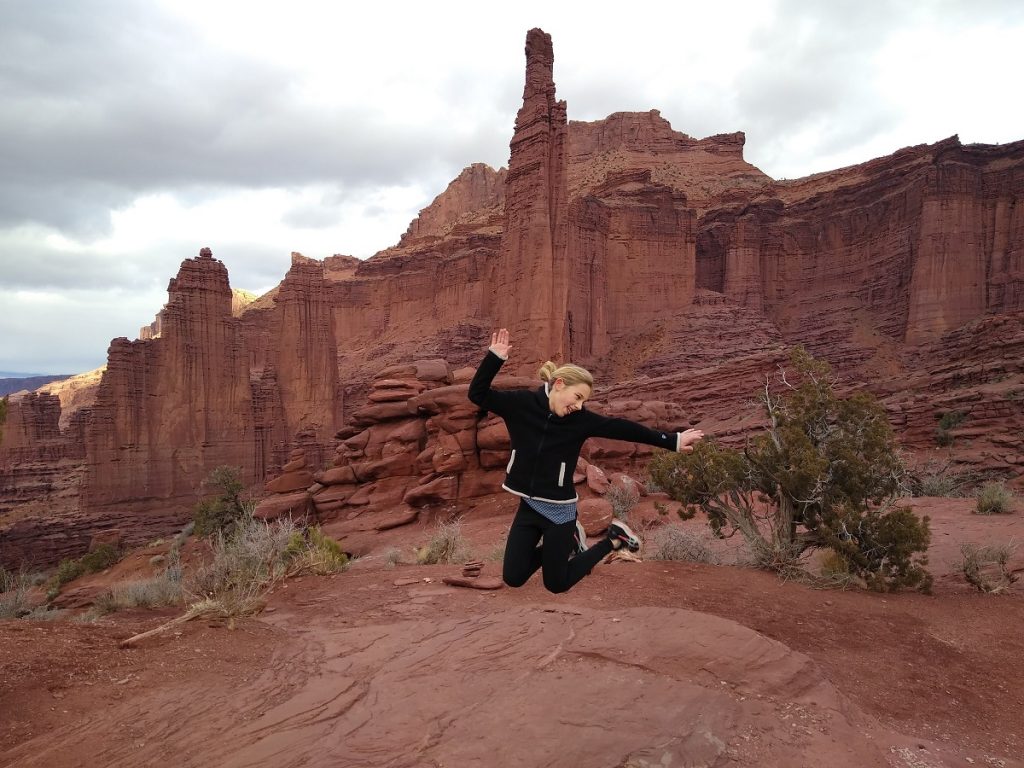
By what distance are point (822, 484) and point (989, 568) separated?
2.25 m

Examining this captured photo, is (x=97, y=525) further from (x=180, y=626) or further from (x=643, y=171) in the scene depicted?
(x=643, y=171)

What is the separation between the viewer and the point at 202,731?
3.68 metres

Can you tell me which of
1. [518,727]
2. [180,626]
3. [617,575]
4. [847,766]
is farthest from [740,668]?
[180,626]

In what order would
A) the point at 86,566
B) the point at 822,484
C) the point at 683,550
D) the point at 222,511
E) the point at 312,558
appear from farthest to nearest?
Answer: the point at 86,566, the point at 222,511, the point at 312,558, the point at 683,550, the point at 822,484

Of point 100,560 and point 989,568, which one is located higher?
point 989,568

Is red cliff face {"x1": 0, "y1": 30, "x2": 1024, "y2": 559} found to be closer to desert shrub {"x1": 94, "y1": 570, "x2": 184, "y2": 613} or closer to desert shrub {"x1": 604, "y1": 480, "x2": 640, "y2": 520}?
desert shrub {"x1": 604, "y1": 480, "x2": 640, "y2": 520}

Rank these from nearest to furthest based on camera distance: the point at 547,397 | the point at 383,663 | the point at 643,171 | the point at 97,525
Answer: the point at 547,397 < the point at 383,663 < the point at 97,525 < the point at 643,171

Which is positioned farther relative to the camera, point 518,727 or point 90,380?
point 90,380

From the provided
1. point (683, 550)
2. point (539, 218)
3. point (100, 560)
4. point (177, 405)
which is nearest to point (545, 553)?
point (683, 550)

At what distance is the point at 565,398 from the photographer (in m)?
4.04

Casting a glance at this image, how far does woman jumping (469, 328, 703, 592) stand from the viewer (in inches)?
159

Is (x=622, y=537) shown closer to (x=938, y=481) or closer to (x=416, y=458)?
(x=416, y=458)

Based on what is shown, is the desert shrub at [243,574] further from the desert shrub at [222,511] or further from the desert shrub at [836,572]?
the desert shrub at [222,511]

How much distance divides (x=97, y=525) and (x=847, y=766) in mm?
42639
